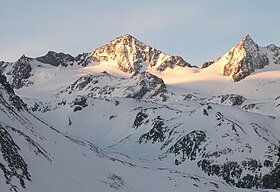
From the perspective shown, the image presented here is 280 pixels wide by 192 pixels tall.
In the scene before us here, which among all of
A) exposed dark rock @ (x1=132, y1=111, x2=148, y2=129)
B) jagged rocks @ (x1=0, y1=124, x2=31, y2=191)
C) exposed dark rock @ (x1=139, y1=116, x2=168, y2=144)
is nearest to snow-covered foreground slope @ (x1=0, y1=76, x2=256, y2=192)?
jagged rocks @ (x1=0, y1=124, x2=31, y2=191)

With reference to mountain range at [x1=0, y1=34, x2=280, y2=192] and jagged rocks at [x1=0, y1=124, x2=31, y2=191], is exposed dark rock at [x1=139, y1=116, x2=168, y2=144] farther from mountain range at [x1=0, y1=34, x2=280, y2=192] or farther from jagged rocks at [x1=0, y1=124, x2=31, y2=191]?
jagged rocks at [x1=0, y1=124, x2=31, y2=191]

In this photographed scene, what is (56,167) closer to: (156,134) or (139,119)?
(156,134)

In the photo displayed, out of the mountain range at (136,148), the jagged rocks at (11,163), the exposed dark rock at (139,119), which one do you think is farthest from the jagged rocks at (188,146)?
the jagged rocks at (11,163)

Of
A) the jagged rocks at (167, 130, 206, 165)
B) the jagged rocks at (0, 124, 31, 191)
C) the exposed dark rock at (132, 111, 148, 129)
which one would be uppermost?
the exposed dark rock at (132, 111, 148, 129)

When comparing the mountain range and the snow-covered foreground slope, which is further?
the mountain range

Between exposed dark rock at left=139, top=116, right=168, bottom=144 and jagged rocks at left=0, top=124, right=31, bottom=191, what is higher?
exposed dark rock at left=139, top=116, right=168, bottom=144

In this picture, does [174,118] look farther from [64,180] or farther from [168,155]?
[64,180]

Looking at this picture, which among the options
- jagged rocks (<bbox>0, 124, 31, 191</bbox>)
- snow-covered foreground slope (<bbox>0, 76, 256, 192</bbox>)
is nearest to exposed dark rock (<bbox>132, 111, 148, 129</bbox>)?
snow-covered foreground slope (<bbox>0, 76, 256, 192</bbox>)

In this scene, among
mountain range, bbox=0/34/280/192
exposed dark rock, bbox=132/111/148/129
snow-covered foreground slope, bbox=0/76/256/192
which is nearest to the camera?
snow-covered foreground slope, bbox=0/76/256/192

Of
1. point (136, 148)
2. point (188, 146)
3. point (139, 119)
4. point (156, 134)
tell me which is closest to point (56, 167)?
point (188, 146)

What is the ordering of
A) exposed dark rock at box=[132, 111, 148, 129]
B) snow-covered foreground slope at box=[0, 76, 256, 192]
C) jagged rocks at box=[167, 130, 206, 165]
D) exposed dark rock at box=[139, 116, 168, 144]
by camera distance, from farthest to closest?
exposed dark rock at box=[132, 111, 148, 129], exposed dark rock at box=[139, 116, 168, 144], jagged rocks at box=[167, 130, 206, 165], snow-covered foreground slope at box=[0, 76, 256, 192]

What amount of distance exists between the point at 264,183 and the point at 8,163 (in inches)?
2882

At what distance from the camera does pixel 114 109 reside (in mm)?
192875

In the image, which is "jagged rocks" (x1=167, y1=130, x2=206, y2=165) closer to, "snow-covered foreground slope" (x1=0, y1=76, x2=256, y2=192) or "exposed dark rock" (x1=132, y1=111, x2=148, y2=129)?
"exposed dark rock" (x1=132, y1=111, x2=148, y2=129)
